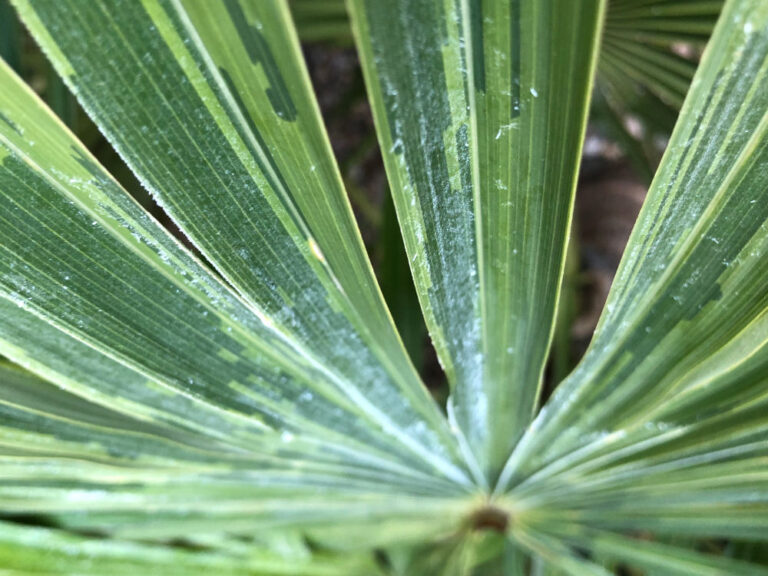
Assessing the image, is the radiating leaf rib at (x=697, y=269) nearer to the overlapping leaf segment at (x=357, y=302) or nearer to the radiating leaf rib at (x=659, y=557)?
the overlapping leaf segment at (x=357, y=302)

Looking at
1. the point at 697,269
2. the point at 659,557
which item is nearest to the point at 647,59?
the point at 697,269

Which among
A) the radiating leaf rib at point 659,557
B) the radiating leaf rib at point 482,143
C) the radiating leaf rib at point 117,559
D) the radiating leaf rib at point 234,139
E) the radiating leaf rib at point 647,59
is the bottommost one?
the radiating leaf rib at point 117,559

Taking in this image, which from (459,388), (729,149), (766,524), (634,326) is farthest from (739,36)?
(766,524)

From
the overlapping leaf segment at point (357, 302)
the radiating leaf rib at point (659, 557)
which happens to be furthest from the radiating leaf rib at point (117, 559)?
the radiating leaf rib at point (659, 557)

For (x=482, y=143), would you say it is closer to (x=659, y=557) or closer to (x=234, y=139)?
(x=234, y=139)

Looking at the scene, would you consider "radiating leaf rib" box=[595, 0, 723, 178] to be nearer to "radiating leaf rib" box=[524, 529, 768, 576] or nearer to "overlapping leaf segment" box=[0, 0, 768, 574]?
"overlapping leaf segment" box=[0, 0, 768, 574]

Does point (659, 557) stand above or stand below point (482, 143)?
below

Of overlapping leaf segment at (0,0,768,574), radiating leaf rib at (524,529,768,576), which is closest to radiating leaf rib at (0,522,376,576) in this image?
overlapping leaf segment at (0,0,768,574)

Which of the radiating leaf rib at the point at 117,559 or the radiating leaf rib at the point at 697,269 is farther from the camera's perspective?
the radiating leaf rib at the point at 117,559
